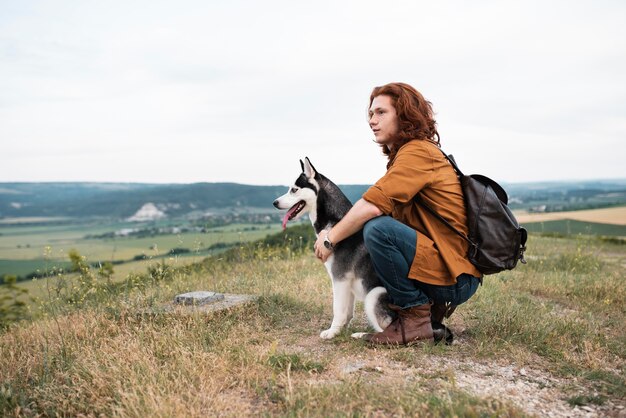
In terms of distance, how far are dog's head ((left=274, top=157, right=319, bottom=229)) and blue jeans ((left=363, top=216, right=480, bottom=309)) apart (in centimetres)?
71

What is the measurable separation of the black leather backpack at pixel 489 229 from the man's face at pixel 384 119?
0.76 m

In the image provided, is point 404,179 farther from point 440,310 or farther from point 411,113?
point 440,310

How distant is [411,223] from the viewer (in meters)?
4.25

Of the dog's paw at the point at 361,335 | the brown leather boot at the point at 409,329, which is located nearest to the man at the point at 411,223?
the brown leather boot at the point at 409,329

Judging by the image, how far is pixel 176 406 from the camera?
294 cm

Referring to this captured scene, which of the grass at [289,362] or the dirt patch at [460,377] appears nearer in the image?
the grass at [289,362]

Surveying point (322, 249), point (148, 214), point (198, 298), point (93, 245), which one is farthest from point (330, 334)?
point (148, 214)

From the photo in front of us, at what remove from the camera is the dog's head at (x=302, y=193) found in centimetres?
455

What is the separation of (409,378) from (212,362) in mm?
1534

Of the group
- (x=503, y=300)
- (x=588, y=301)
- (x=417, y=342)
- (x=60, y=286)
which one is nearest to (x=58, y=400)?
(x=60, y=286)

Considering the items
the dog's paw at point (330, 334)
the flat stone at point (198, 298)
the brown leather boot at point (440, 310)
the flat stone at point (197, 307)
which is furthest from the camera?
the flat stone at point (198, 298)

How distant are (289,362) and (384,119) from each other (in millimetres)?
2276

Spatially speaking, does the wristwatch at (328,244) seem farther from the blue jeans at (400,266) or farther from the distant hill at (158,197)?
the distant hill at (158,197)

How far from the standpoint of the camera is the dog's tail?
14.3ft
